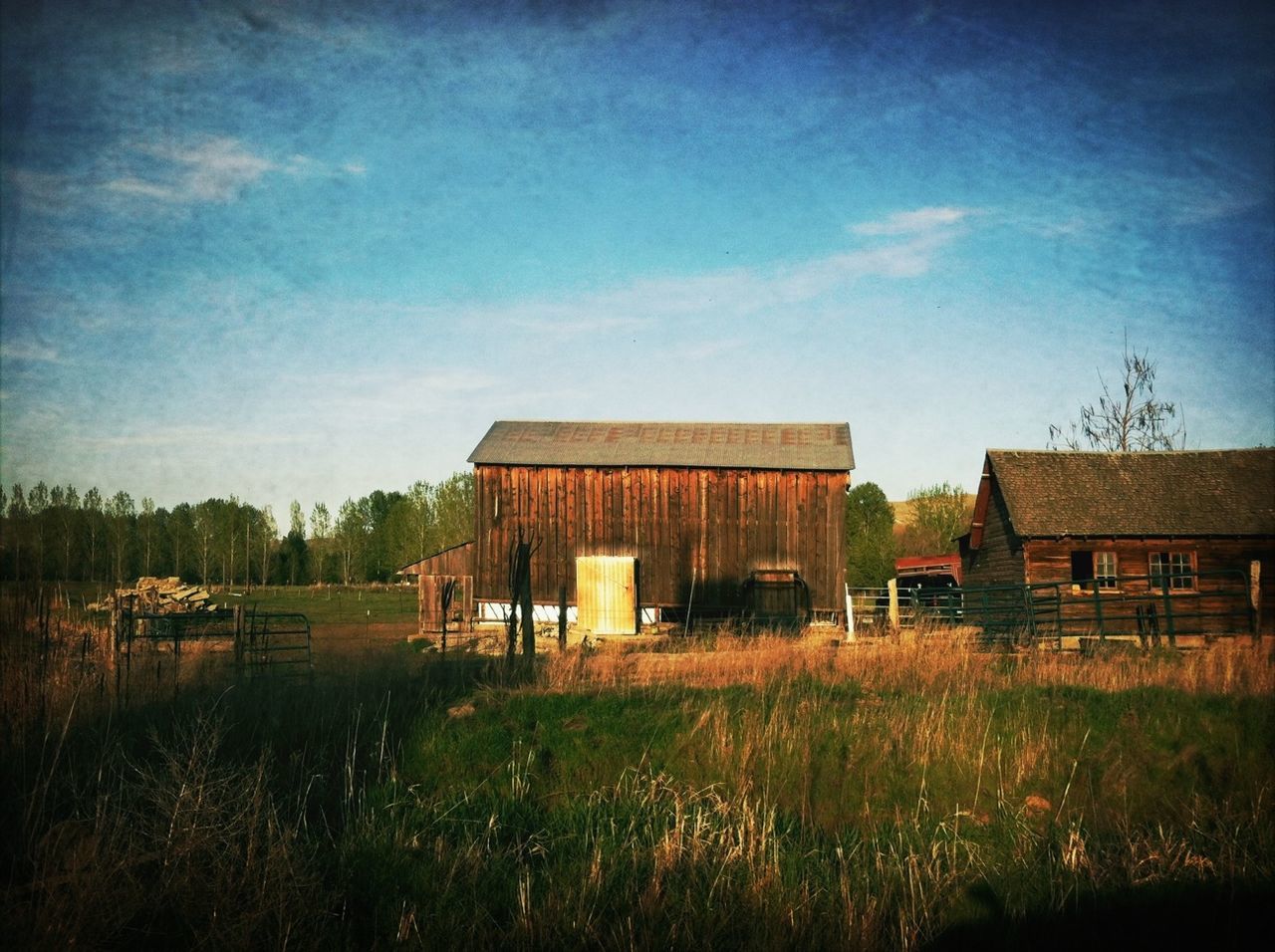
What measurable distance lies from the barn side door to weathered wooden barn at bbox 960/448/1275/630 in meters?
11.0

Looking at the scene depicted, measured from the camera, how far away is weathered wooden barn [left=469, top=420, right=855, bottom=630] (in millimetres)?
28469

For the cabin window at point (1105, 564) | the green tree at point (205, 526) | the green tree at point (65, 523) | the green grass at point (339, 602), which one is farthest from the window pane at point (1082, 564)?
the green tree at point (205, 526)

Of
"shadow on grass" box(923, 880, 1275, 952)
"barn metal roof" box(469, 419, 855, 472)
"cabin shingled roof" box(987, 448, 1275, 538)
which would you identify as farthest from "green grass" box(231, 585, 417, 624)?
"cabin shingled roof" box(987, 448, 1275, 538)

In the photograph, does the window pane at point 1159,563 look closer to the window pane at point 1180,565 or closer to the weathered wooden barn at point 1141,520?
the weathered wooden barn at point 1141,520

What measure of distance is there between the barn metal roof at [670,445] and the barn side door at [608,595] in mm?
3136

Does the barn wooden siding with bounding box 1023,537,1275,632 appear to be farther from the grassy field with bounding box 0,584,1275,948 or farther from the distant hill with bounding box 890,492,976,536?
the distant hill with bounding box 890,492,976,536

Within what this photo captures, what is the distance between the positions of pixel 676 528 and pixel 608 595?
9.59 ft

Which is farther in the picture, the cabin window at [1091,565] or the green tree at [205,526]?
the green tree at [205,526]

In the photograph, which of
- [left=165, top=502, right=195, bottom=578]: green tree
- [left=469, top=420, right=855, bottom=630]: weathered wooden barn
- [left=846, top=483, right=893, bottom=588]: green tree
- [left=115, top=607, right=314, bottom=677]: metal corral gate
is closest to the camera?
[left=115, top=607, right=314, bottom=677]: metal corral gate

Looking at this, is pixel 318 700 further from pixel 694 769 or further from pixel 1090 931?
pixel 1090 931

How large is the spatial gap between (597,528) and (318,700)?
717 inches

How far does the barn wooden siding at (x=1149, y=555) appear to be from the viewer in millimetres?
26812

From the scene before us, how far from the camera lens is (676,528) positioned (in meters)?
29.1

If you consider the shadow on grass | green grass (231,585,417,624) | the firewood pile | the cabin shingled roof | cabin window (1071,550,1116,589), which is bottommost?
the shadow on grass
